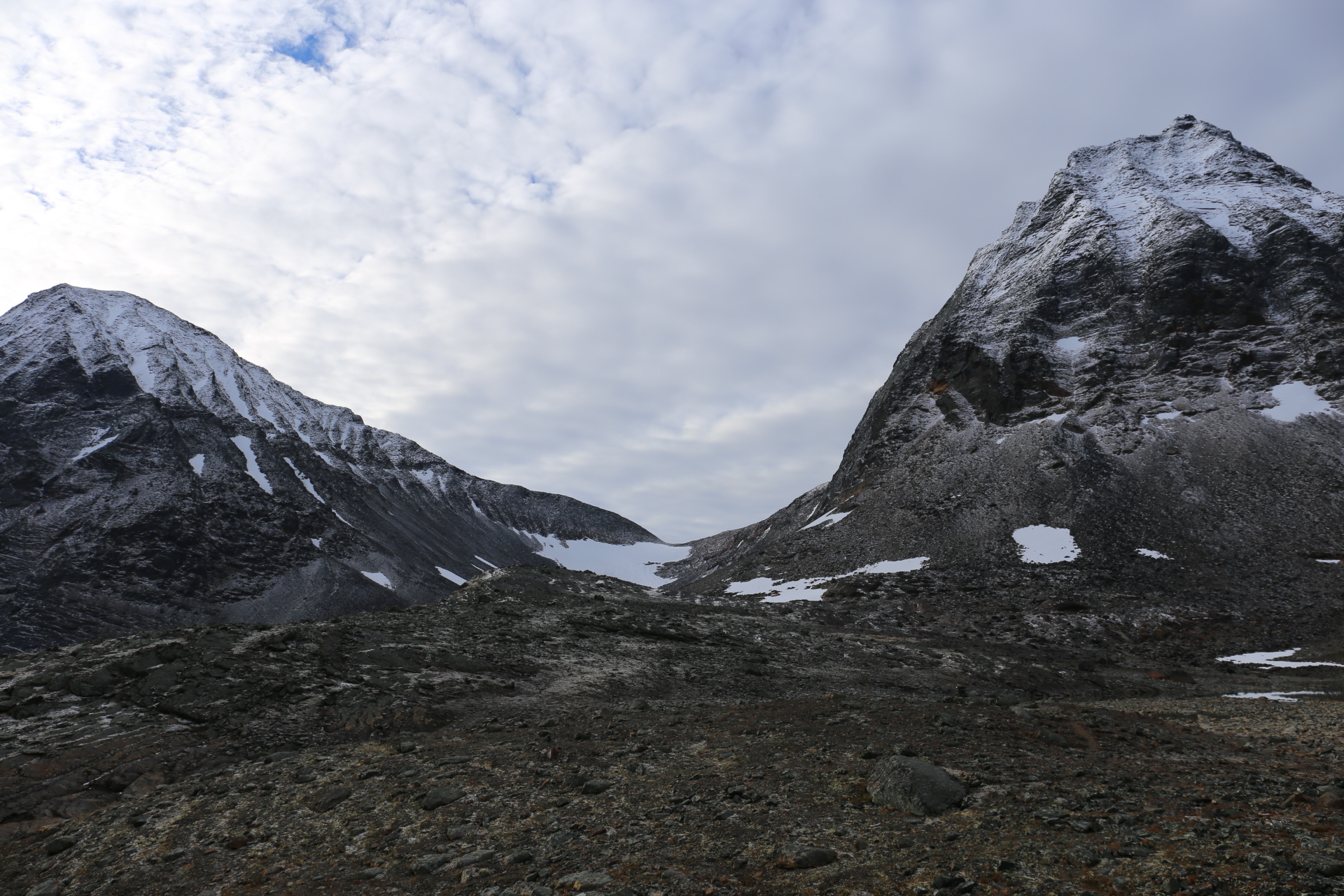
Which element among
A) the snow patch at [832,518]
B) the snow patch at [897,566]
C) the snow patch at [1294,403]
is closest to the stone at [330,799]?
the snow patch at [897,566]

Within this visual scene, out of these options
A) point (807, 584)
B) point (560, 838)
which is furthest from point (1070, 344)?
point (560, 838)

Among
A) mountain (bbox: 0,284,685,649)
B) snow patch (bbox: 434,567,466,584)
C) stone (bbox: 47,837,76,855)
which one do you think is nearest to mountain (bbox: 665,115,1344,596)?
stone (bbox: 47,837,76,855)

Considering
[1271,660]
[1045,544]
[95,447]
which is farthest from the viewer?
[95,447]

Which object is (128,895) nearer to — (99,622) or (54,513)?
(99,622)

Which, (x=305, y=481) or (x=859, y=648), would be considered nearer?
(x=859, y=648)

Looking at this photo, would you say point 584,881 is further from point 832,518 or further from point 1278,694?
point 832,518

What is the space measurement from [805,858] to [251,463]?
124 meters

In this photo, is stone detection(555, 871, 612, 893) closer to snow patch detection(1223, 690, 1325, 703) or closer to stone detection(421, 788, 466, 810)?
stone detection(421, 788, 466, 810)

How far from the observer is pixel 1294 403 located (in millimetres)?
54156

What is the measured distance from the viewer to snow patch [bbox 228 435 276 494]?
4016 inches

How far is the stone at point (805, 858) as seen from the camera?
270 inches

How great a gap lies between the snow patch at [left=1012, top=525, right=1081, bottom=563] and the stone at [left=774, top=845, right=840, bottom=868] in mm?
43828

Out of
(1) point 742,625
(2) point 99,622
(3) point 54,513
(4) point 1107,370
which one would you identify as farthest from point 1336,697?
(3) point 54,513

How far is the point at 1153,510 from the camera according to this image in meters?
47.3
